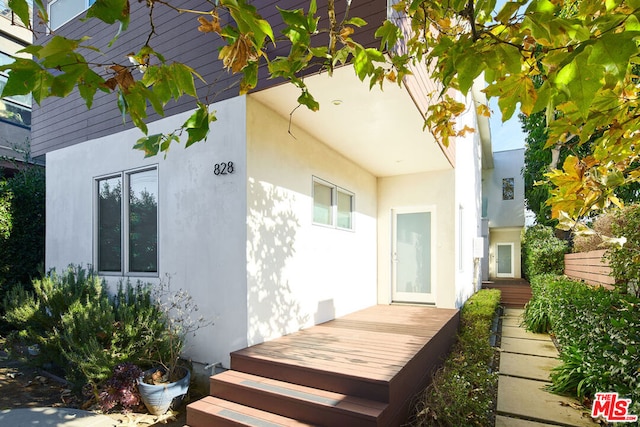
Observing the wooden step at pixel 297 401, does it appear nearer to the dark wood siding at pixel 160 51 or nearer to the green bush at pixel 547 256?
the dark wood siding at pixel 160 51

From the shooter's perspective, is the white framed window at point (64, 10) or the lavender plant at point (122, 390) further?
the white framed window at point (64, 10)

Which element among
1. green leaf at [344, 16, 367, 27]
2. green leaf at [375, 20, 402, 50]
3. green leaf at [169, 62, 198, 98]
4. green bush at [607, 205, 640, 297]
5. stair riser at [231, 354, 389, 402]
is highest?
green leaf at [375, 20, 402, 50]

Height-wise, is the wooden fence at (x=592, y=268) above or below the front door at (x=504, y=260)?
above

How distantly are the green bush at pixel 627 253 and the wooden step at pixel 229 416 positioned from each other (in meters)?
4.02

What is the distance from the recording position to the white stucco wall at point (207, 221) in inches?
169

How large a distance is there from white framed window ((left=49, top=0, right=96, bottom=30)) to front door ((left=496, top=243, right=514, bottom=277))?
19.6 metres

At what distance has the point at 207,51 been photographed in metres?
4.53

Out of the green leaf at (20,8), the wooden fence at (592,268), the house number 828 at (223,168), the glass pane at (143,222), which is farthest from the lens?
the wooden fence at (592,268)

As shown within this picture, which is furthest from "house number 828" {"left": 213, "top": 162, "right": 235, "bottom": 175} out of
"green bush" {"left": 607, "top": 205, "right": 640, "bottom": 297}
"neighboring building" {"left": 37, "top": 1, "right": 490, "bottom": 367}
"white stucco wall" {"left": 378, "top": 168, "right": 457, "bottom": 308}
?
"white stucco wall" {"left": 378, "top": 168, "right": 457, "bottom": 308}

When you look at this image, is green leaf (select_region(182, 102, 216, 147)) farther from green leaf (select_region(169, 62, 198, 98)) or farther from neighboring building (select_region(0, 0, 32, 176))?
neighboring building (select_region(0, 0, 32, 176))

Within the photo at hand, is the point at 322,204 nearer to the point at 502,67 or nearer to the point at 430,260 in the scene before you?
the point at 430,260

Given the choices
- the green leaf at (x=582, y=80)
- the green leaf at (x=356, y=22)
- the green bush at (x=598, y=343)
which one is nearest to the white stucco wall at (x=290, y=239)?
the green leaf at (x=356, y=22)

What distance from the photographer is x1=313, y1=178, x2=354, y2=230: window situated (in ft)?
19.5

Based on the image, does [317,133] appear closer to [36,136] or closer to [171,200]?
[171,200]
